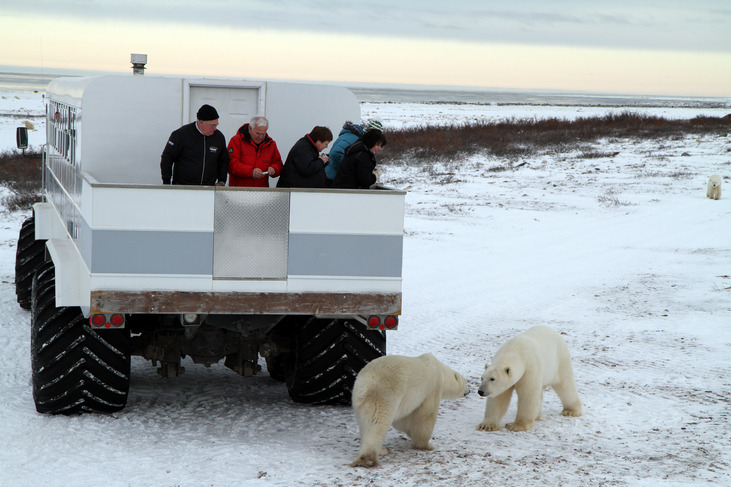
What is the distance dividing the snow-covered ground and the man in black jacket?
1.76m

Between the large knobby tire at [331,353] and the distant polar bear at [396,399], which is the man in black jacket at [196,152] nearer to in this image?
the large knobby tire at [331,353]

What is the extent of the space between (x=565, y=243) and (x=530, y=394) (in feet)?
29.4

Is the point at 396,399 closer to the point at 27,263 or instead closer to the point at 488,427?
the point at 488,427

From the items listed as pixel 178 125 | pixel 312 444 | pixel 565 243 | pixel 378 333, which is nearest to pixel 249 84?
pixel 178 125

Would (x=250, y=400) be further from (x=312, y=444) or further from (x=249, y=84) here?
(x=249, y=84)

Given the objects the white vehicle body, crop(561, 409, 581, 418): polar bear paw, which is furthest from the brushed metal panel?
crop(561, 409, 581, 418): polar bear paw

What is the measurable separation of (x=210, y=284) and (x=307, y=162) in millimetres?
1454

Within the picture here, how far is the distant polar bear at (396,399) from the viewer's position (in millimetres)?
4648

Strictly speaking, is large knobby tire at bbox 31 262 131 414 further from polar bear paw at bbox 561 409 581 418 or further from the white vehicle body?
polar bear paw at bbox 561 409 581 418

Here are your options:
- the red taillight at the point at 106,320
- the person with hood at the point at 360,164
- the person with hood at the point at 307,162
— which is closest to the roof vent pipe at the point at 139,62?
the person with hood at the point at 307,162

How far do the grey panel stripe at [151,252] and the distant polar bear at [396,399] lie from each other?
4.23 feet

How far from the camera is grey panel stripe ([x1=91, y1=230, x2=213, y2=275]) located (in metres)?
4.86

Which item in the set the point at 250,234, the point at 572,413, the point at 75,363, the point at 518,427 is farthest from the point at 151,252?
the point at 572,413

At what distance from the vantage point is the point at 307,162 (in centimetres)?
602
